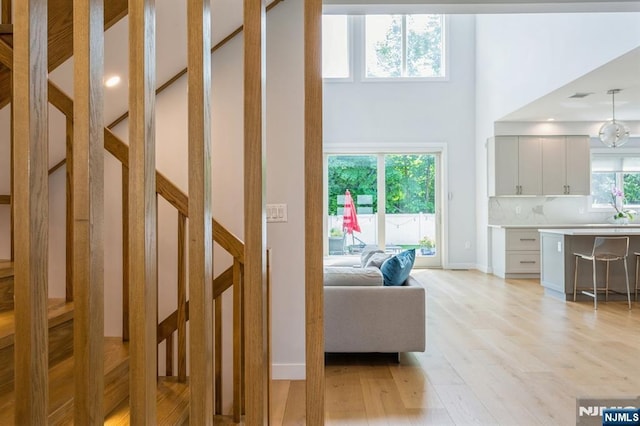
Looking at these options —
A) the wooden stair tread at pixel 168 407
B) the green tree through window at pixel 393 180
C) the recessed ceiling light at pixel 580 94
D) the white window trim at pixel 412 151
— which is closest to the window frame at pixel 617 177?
the white window trim at pixel 412 151

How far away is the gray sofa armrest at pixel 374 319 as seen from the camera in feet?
10.3

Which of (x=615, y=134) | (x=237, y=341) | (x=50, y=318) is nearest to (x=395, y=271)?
(x=237, y=341)

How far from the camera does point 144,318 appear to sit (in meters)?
0.78

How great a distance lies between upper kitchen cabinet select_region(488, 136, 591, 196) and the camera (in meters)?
7.04

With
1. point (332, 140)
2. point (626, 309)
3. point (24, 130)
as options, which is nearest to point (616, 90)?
point (626, 309)

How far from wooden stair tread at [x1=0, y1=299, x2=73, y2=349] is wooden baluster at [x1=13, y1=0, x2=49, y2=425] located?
0.61 meters

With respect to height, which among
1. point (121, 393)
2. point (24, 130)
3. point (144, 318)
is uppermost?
point (24, 130)

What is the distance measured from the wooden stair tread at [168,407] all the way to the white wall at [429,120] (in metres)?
6.40

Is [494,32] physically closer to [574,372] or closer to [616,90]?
[616,90]

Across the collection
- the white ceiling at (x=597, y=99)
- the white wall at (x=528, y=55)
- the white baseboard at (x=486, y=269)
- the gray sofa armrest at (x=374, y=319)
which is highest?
the white wall at (x=528, y=55)

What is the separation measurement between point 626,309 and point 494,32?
16.1ft

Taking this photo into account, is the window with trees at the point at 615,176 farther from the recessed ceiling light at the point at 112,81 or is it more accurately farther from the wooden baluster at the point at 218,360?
the recessed ceiling light at the point at 112,81

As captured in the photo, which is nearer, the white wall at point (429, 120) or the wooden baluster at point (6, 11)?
the wooden baluster at point (6, 11)

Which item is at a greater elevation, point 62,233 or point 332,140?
point 332,140
